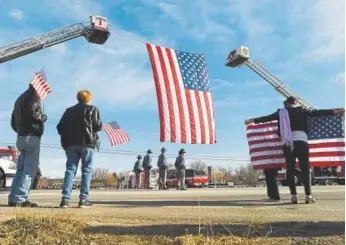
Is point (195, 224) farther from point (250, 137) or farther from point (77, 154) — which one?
point (250, 137)

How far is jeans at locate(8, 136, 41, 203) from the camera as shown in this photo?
5.82m

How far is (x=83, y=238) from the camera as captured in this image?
313cm

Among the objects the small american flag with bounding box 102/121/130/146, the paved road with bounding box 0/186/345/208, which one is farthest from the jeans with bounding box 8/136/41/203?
the small american flag with bounding box 102/121/130/146

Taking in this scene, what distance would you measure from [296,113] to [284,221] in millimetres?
2985

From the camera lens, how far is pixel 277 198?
23.7 feet

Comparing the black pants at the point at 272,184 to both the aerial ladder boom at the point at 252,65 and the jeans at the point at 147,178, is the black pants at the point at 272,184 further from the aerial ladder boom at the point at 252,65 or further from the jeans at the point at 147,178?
the aerial ladder boom at the point at 252,65

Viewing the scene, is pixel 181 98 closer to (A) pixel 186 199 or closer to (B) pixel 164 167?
(A) pixel 186 199

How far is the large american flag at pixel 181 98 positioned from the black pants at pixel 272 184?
4.67 feet

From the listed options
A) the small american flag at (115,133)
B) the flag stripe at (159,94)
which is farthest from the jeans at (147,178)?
the flag stripe at (159,94)

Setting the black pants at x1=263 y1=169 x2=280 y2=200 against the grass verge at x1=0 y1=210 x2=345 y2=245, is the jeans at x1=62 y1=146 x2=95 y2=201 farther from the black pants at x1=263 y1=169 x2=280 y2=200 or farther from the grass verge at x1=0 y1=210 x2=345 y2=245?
the black pants at x1=263 y1=169 x2=280 y2=200

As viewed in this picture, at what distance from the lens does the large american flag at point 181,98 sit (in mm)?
8234

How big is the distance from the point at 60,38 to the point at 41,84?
33.0 meters

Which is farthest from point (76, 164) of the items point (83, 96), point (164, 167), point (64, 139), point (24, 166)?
point (164, 167)

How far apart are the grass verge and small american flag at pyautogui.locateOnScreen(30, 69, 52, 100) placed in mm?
2943
